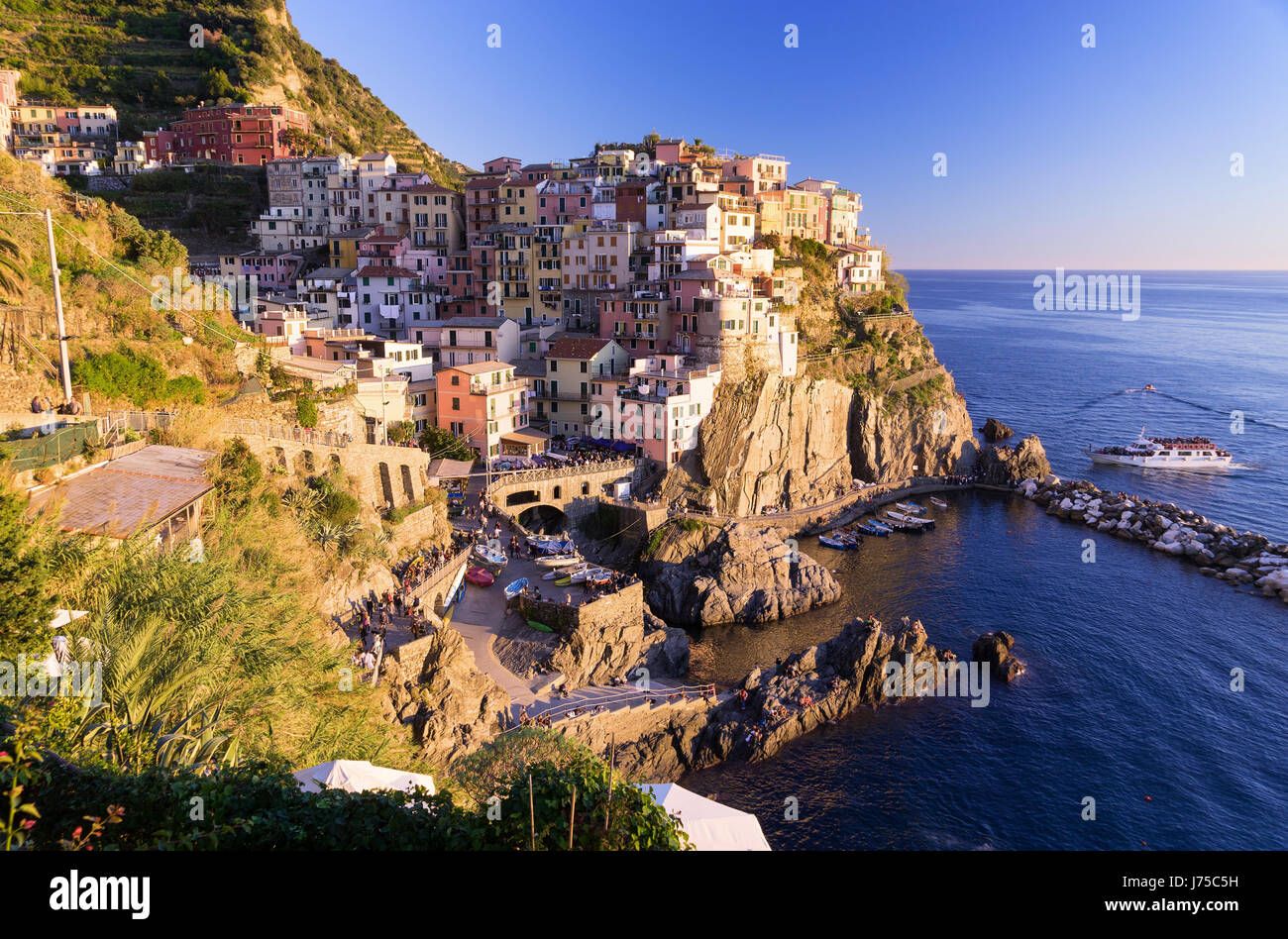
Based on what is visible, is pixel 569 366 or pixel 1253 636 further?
pixel 569 366

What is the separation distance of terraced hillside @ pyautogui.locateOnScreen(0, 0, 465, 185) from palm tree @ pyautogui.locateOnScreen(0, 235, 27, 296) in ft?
193

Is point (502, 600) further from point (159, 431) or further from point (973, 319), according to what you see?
point (973, 319)

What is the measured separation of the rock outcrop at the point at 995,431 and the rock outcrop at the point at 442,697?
56118 millimetres

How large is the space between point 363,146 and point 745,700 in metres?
82.1

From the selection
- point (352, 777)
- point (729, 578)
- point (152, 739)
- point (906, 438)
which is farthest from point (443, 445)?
point (906, 438)

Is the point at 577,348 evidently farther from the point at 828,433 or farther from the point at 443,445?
the point at 828,433

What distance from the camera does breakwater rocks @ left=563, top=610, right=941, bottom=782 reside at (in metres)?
28.0

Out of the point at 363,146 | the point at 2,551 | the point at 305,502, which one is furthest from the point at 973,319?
the point at 2,551

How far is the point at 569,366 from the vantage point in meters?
49.8

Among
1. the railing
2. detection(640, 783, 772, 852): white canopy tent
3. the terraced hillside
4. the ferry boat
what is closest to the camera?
detection(640, 783, 772, 852): white canopy tent

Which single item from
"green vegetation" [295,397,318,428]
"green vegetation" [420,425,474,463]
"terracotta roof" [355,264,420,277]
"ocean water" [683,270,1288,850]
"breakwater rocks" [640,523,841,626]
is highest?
"terracotta roof" [355,264,420,277]

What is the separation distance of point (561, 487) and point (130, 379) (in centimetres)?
2107

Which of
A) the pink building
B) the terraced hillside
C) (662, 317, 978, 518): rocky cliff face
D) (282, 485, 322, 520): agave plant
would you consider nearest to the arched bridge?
the pink building

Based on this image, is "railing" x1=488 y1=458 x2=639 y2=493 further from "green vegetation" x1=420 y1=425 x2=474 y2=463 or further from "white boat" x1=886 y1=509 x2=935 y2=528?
"white boat" x1=886 y1=509 x2=935 y2=528
